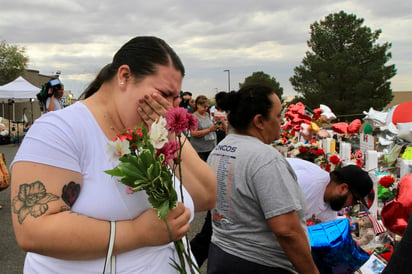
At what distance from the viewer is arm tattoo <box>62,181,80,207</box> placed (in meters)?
1.00

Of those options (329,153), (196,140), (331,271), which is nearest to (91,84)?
(331,271)

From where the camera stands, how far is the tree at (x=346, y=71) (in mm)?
26641

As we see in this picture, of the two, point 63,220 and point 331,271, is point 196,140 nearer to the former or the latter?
point 331,271

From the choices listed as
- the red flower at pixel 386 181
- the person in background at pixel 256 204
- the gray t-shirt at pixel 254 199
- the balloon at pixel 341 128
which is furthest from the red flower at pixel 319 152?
the gray t-shirt at pixel 254 199

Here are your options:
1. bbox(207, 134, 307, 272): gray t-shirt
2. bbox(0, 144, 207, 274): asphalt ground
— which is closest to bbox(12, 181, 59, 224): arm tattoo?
bbox(207, 134, 307, 272): gray t-shirt

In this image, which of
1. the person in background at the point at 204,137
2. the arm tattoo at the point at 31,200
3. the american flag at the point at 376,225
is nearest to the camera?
the arm tattoo at the point at 31,200

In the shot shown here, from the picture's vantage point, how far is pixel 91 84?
144 cm

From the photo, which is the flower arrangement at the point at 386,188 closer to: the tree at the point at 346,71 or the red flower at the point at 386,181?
the red flower at the point at 386,181

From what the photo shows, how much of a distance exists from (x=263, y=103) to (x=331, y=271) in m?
1.00

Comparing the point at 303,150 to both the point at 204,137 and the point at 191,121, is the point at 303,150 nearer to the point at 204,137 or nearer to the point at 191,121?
the point at 204,137

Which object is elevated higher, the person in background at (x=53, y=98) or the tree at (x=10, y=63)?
the tree at (x=10, y=63)

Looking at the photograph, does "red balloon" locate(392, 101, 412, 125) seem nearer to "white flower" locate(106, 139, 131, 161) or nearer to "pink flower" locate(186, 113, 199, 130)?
"pink flower" locate(186, 113, 199, 130)

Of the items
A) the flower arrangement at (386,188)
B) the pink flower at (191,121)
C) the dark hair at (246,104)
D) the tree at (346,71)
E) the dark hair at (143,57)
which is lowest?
the flower arrangement at (386,188)

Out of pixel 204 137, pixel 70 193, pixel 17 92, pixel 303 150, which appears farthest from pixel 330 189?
pixel 17 92
